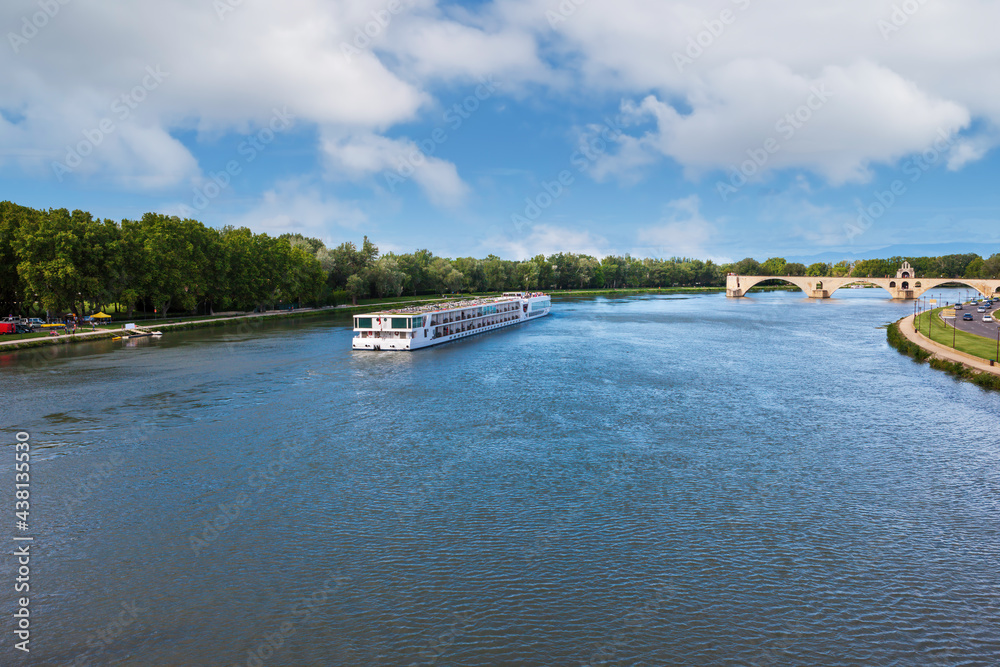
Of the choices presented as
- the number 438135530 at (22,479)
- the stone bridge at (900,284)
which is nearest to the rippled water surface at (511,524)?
the number 438135530 at (22,479)

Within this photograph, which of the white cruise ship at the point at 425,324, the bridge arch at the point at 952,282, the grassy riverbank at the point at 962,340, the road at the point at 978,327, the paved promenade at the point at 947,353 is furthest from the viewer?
the bridge arch at the point at 952,282

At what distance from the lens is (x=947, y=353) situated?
55.3m

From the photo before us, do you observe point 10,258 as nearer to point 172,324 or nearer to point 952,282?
point 172,324

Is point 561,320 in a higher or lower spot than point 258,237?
lower

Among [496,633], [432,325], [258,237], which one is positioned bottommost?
[496,633]

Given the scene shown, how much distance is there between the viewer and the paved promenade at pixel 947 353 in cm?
4707

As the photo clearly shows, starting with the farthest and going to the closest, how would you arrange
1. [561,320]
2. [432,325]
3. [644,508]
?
[561,320], [432,325], [644,508]

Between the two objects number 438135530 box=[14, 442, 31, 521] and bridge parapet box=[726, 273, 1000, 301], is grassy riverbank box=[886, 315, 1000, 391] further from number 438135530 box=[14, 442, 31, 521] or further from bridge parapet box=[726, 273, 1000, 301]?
bridge parapet box=[726, 273, 1000, 301]

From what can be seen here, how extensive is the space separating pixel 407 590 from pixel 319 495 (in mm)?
8536

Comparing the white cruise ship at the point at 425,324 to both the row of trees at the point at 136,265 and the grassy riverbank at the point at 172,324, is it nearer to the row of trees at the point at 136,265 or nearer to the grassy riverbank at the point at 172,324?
the grassy riverbank at the point at 172,324

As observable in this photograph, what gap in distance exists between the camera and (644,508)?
22.2m

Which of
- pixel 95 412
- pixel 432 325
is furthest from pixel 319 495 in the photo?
pixel 432 325

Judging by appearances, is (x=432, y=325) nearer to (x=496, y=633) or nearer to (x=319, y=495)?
(x=319, y=495)

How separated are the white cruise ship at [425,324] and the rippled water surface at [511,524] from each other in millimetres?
21588
